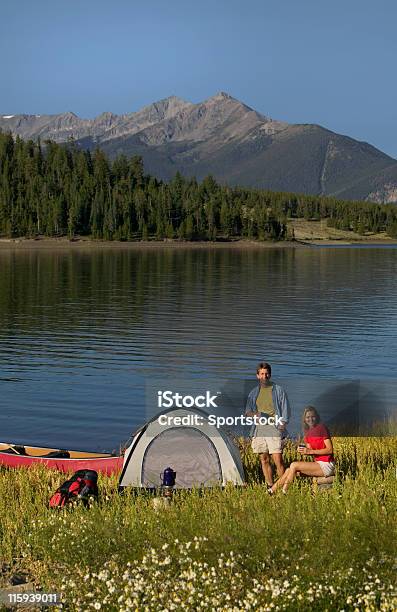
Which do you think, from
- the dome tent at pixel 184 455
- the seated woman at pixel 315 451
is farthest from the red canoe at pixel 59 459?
the seated woman at pixel 315 451

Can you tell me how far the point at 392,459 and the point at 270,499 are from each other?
6656mm

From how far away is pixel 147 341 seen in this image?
164 ft

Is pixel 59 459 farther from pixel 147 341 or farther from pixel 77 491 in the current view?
pixel 147 341

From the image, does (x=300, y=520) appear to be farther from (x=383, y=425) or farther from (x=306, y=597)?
(x=383, y=425)

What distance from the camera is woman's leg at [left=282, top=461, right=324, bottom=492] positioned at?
50.6 feet

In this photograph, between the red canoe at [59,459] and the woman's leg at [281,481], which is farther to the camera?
the red canoe at [59,459]

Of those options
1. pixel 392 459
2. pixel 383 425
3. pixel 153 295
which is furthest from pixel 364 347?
pixel 153 295

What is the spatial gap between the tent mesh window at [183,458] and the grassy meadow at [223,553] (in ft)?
8.09

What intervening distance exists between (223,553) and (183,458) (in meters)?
5.64

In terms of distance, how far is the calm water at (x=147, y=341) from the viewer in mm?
31922

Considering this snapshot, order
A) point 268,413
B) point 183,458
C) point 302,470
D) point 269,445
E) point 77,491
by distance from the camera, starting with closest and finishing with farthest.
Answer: point 302,470
point 77,491
point 268,413
point 269,445
point 183,458
